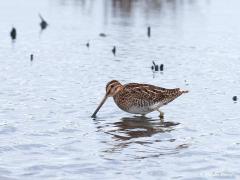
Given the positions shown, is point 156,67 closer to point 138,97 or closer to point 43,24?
point 138,97

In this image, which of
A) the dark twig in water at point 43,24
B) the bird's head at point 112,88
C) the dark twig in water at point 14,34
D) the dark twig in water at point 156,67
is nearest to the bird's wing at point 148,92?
the bird's head at point 112,88

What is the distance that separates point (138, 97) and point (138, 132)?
1448mm

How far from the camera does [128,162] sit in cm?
1119

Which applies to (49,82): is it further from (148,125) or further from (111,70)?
(148,125)

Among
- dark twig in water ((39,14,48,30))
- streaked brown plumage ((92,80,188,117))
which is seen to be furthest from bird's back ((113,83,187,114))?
dark twig in water ((39,14,48,30))

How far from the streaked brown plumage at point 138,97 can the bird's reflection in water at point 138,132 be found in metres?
0.26

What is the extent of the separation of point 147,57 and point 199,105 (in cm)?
663

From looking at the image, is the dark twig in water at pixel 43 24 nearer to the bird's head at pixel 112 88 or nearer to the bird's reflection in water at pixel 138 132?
the bird's head at pixel 112 88

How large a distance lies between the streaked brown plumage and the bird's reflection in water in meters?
0.26

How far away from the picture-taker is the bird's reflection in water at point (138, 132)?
12289 mm

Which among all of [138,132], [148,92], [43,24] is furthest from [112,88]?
[43,24]

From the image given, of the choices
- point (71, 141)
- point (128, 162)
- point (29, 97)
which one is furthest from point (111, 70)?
point (128, 162)

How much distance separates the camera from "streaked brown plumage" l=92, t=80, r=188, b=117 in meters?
14.8

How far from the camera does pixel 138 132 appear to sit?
536 inches
